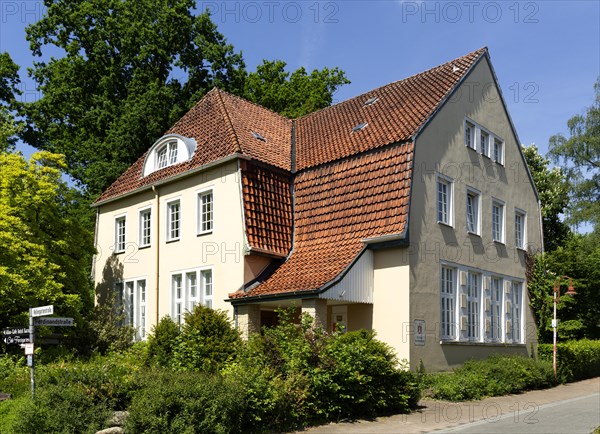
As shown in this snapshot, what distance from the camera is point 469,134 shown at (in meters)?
23.3

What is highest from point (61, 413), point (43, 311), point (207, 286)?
point (207, 286)

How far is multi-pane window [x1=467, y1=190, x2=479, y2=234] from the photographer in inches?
902

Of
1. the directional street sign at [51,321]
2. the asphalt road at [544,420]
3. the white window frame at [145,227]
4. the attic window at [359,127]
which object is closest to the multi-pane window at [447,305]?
the asphalt road at [544,420]

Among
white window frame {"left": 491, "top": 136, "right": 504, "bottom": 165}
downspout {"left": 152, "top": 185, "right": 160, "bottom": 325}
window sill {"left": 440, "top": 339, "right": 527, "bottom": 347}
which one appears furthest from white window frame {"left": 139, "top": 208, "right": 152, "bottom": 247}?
white window frame {"left": 491, "top": 136, "right": 504, "bottom": 165}

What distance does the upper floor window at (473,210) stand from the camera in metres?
22.9

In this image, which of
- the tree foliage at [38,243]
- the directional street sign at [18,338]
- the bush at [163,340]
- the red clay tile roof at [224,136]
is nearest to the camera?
the directional street sign at [18,338]

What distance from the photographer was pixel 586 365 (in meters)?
25.0

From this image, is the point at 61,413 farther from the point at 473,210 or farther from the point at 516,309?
the point at 516,309

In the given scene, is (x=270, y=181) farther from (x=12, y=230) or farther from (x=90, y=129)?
(x=90, y=129)

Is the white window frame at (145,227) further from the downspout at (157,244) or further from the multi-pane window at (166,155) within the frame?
the multi-pane window at (166,155)

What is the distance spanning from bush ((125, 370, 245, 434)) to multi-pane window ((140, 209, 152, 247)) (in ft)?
44.0

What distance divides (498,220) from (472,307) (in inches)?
171

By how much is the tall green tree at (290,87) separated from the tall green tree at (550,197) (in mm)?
12070

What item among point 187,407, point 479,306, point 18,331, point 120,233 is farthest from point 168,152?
point 187,407
